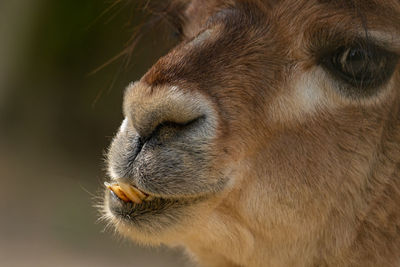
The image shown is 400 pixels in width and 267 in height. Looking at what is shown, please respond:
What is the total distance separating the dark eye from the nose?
61cm

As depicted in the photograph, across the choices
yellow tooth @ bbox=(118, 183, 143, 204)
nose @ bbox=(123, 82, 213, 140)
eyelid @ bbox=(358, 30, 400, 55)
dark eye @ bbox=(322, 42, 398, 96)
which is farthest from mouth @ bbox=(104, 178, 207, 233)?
eyelid @ bbox=(358, 30, 400, 55)

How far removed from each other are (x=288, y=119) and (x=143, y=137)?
0.62m

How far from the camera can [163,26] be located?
13.1ft

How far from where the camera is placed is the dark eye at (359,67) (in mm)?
2795

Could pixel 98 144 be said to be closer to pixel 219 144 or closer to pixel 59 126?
pixel 59 126

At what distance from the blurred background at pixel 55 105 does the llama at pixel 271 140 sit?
5.50 metres

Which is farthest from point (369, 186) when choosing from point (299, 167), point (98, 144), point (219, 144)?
point (98, 144)

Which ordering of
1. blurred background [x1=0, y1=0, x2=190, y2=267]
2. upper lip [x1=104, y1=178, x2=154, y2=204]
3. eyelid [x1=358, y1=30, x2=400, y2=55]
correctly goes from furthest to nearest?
blurred background [x1=0, y1=0, x2=190, y2=267], eyelid [x1=358, y1=30, x2=400, y2=55], upper lip [x1=104, y1=178, x2=154, y2=204]

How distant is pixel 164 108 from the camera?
A: 8.30ft

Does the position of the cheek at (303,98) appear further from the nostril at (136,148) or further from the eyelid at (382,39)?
the nostril at (136,148)

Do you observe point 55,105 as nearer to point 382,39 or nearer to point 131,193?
point 131,193

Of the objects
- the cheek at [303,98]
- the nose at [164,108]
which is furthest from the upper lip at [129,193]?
the cheek at [303,98]

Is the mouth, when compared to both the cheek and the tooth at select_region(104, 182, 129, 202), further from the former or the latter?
the cheek

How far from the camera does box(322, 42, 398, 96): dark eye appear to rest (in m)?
2.79
